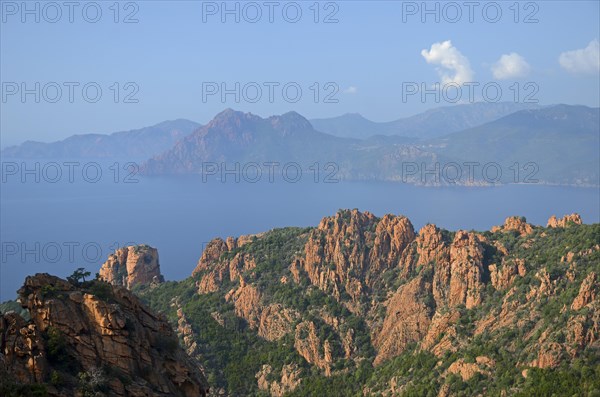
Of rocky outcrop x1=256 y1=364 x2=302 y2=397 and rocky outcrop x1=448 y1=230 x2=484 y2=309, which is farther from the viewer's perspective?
rocky outcrop x1=256 y1=364 x2=302 y2=397

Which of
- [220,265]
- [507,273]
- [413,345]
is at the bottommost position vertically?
[413,345]

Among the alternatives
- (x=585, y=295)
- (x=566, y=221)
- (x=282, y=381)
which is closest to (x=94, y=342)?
(x=585, y=295)

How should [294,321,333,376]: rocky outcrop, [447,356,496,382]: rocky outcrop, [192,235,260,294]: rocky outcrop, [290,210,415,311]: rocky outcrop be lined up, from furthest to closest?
[192,235,260,294]: rocky outcrop
[290,210,415,311]: rocky outcrop
[294,321,333,376]: rocky outcrop
[447,356,496,382]: rocky outcrop

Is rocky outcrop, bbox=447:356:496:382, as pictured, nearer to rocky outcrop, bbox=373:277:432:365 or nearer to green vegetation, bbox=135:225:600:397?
green vegetation, bbox=135:225:600:397

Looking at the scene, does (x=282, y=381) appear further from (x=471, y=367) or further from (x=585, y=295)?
(x=585, y=295)

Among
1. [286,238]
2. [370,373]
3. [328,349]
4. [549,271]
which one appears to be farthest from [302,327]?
[549,271]

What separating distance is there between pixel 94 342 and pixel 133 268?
63421 mm

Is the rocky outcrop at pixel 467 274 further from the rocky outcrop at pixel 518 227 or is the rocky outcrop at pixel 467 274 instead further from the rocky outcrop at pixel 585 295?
the rocky outcrop at pixel 585 295

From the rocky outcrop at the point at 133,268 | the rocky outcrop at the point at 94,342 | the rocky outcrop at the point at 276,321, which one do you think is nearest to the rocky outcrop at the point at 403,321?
the rocky outcrop at the point at 276,321

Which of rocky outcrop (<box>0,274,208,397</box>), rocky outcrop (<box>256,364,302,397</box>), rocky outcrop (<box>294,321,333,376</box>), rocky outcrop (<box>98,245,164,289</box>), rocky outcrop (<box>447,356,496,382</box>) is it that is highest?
rocky outcrop (<box>0,274,208,397</box>)

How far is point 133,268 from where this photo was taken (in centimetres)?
9744

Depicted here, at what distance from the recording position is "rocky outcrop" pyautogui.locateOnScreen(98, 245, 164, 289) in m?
97.4

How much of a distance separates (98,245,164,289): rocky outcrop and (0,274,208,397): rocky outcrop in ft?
194

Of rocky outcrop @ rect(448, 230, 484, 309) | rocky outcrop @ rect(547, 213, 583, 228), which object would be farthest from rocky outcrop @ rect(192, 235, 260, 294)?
rocky outcrop @ rect(547, 213, 583, 228)
